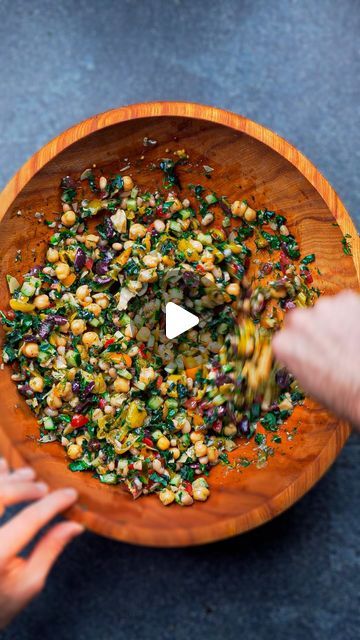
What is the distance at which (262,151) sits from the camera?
1.75 meters

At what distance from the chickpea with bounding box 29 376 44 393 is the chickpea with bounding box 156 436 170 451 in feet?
1.10

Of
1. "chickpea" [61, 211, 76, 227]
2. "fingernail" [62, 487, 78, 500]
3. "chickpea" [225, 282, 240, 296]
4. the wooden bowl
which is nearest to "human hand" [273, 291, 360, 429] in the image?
the wooden bowl

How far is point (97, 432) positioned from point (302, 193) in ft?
2.67

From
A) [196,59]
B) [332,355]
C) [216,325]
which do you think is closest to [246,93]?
[196,59]

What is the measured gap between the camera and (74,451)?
1.83m

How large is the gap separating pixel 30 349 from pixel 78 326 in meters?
0.14

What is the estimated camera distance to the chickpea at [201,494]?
5.91 feet

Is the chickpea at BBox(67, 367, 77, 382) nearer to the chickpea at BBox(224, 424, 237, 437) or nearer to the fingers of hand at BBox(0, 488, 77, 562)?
the fingers of hand at BBox(0, 488, 77, 562)

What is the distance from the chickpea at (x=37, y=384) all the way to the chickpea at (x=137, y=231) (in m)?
0.46

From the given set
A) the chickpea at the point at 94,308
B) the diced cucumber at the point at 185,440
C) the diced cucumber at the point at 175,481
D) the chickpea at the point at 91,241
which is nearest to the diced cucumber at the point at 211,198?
the chickpea at the point at 91,241

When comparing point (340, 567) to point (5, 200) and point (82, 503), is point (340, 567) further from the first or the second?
point (5, 200)

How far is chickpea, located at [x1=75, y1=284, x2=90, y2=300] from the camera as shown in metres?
1.88

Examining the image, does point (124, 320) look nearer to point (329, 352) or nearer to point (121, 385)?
point (121, 385)

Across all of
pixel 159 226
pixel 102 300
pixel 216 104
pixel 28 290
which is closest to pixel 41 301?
pixel 28 290
